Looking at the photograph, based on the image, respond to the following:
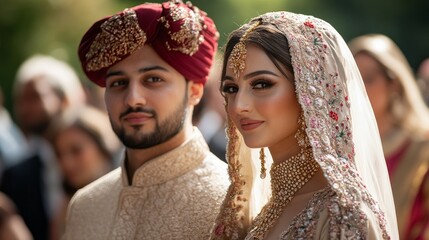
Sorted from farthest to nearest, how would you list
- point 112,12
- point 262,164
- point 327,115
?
point 112,12
point 262,164
point 327,115

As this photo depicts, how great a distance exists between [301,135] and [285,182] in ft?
0.70

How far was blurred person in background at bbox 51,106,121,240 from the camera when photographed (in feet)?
28.2

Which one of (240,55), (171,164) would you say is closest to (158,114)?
(171,164)

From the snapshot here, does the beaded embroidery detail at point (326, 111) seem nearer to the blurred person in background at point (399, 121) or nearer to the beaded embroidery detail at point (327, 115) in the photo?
the beaded embroidery detail at point (327, 115)

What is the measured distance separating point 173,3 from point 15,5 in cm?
1149

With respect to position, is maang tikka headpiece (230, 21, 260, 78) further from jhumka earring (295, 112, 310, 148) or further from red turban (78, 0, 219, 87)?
red turban (78, 0, 219, 87)

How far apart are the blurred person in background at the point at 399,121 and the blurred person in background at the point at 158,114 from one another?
1.91 meters

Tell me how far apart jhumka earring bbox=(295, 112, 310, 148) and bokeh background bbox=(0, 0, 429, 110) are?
1019 centimetres

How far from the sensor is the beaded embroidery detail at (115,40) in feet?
21.1

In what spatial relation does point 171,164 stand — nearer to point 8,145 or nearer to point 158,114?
point 158,114

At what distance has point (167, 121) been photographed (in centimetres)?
645

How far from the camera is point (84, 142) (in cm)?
866

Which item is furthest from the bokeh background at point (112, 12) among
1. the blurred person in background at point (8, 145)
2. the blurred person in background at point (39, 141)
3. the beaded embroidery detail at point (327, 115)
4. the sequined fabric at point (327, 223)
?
the sequined fabric at point (327, 223)

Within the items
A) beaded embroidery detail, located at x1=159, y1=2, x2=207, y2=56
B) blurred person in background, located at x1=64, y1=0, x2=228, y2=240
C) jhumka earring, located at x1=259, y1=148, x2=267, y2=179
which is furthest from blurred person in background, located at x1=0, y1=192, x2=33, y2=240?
jhumka earring, located at x1=259, y1=148, x2=267, y2=179
